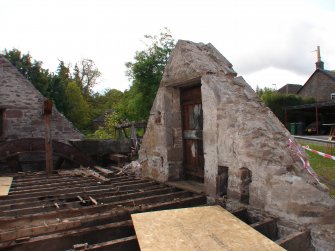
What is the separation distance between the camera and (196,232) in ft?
9.35

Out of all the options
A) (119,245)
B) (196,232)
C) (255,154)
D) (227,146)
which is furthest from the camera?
(227,146)

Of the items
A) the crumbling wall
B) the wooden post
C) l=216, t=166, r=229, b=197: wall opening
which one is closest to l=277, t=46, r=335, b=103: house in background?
the wooden post

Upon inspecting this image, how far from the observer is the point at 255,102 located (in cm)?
425

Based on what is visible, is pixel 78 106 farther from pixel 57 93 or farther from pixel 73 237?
pixel 73 237

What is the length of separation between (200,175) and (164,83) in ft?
5.94

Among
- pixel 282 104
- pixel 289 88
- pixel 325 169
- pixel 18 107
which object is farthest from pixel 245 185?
pixel 289 88

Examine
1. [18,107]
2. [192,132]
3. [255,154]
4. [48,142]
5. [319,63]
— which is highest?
[319,63]

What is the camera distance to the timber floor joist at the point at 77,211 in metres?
2.79

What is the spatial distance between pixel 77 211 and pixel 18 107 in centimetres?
1017

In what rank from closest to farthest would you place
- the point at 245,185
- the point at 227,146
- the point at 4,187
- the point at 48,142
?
the point at 245,185 → the point at 227,146 → the point at 4,187 → the point at 48,142

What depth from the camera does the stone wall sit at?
12.1m

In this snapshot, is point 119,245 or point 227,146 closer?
point 119,245

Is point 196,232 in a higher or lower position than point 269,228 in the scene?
higher

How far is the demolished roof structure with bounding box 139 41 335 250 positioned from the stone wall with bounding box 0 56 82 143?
26.3 ft
